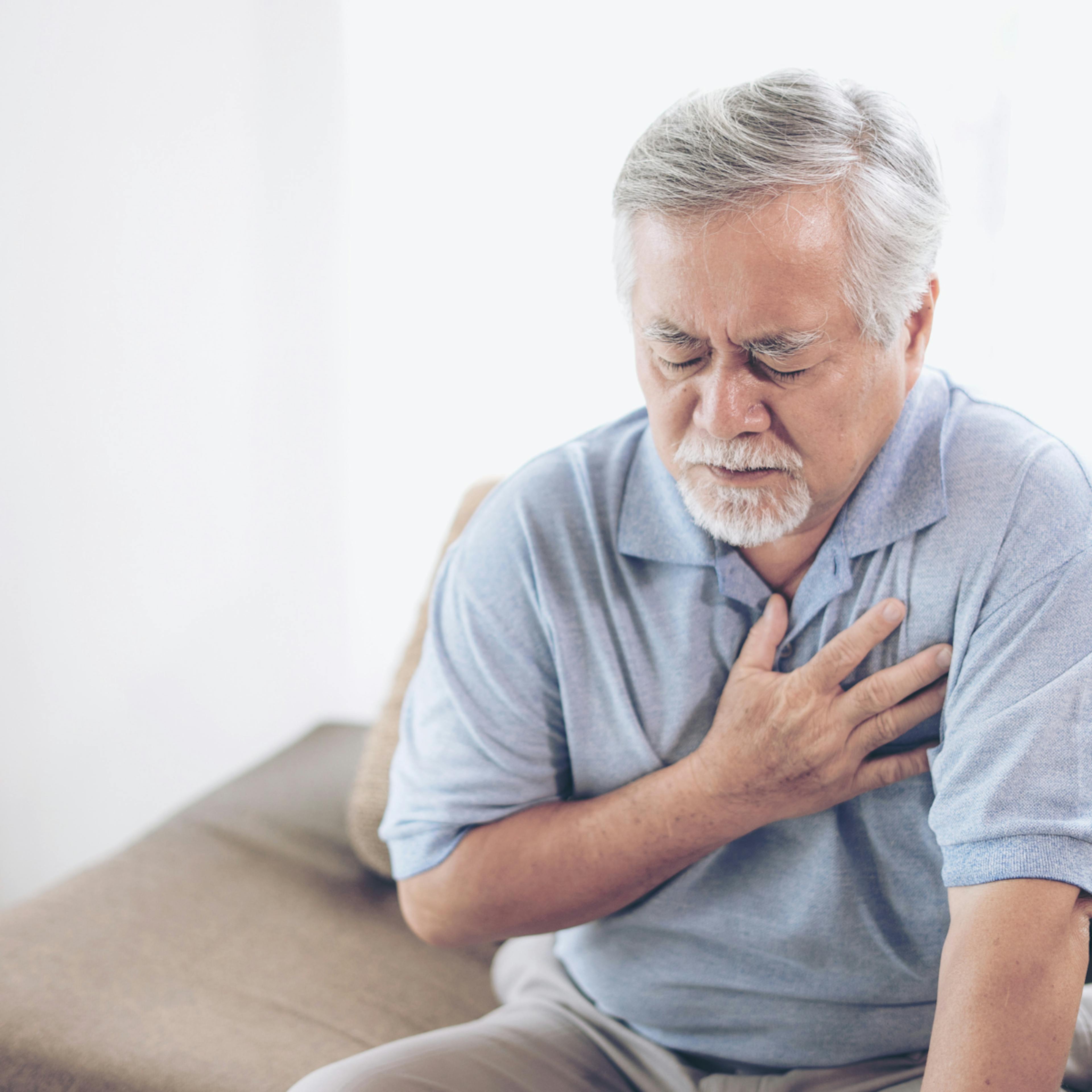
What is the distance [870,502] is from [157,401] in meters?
1.60

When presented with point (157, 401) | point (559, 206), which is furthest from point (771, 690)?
point (157, 401)

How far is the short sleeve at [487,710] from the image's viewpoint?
1039 mm

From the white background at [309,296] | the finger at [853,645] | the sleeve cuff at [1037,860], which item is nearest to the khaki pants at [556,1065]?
the sleeve cuff at [1037,860]

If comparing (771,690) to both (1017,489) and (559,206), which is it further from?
(559,206)

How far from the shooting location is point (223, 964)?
139 cm

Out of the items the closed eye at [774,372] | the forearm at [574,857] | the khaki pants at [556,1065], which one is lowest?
the khaki pants at [556,1065]

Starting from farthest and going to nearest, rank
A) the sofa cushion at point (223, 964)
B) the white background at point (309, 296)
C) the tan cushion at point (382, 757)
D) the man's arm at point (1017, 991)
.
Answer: the white background at point (309, 296) < the tan cushion at point (382, 757) < the sofa cushion at point (223, 964) < the man's arm at point (1017, 991)

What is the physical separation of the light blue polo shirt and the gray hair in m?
0.19

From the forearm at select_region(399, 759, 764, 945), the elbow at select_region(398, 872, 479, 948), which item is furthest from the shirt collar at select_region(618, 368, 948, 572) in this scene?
the elbow at select_region(398, 872, 479, 948)

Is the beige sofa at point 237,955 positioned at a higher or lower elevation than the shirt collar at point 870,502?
lower

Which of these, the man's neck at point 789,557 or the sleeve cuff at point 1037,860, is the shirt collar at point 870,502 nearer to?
the man's neck at point 789,557

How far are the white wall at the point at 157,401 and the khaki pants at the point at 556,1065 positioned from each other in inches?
52.0

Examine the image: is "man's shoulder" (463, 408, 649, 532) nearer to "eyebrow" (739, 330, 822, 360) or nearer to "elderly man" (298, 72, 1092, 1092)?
"elderly man" (298, 72, 1092, 1092)

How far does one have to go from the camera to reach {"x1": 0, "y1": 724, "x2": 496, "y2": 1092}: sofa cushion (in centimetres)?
119
